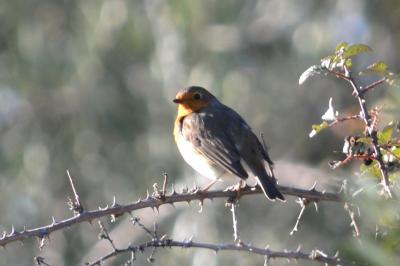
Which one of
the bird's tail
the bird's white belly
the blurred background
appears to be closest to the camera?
the bird's tail

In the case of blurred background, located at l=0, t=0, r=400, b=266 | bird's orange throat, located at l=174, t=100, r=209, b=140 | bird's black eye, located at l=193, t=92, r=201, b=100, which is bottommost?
bird's orange throat, located at l=174, t=100, r=209, b=140

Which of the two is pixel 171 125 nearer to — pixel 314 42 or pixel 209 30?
pixel 209 30

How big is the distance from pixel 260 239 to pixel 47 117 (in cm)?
421

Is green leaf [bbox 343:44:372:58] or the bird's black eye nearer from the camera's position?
green leaf [bbox 343:44:372:58]

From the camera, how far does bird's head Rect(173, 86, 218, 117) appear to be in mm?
7168

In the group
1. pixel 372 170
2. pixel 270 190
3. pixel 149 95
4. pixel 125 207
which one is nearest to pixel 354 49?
pixel 372 170

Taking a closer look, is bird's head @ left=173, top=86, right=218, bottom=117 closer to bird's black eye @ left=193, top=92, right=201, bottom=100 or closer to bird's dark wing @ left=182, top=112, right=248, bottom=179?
bird's black eye @ left=193, top=92, right=201, bottom=100

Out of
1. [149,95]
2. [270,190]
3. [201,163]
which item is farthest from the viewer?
[149,95]

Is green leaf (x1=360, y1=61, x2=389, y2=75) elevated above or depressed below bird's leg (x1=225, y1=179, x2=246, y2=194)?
A: below

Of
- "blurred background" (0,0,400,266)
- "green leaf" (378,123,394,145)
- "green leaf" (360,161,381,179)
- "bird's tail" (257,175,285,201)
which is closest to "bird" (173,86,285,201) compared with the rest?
"bird's tail" (257,175,285,201)

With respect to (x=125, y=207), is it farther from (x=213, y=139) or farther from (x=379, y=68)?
(x=213, y=139)

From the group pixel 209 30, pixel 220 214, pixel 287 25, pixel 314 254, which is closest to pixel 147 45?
pixel 209 30

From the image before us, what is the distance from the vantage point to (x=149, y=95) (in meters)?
12.7

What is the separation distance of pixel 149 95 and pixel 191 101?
547 centimetres
